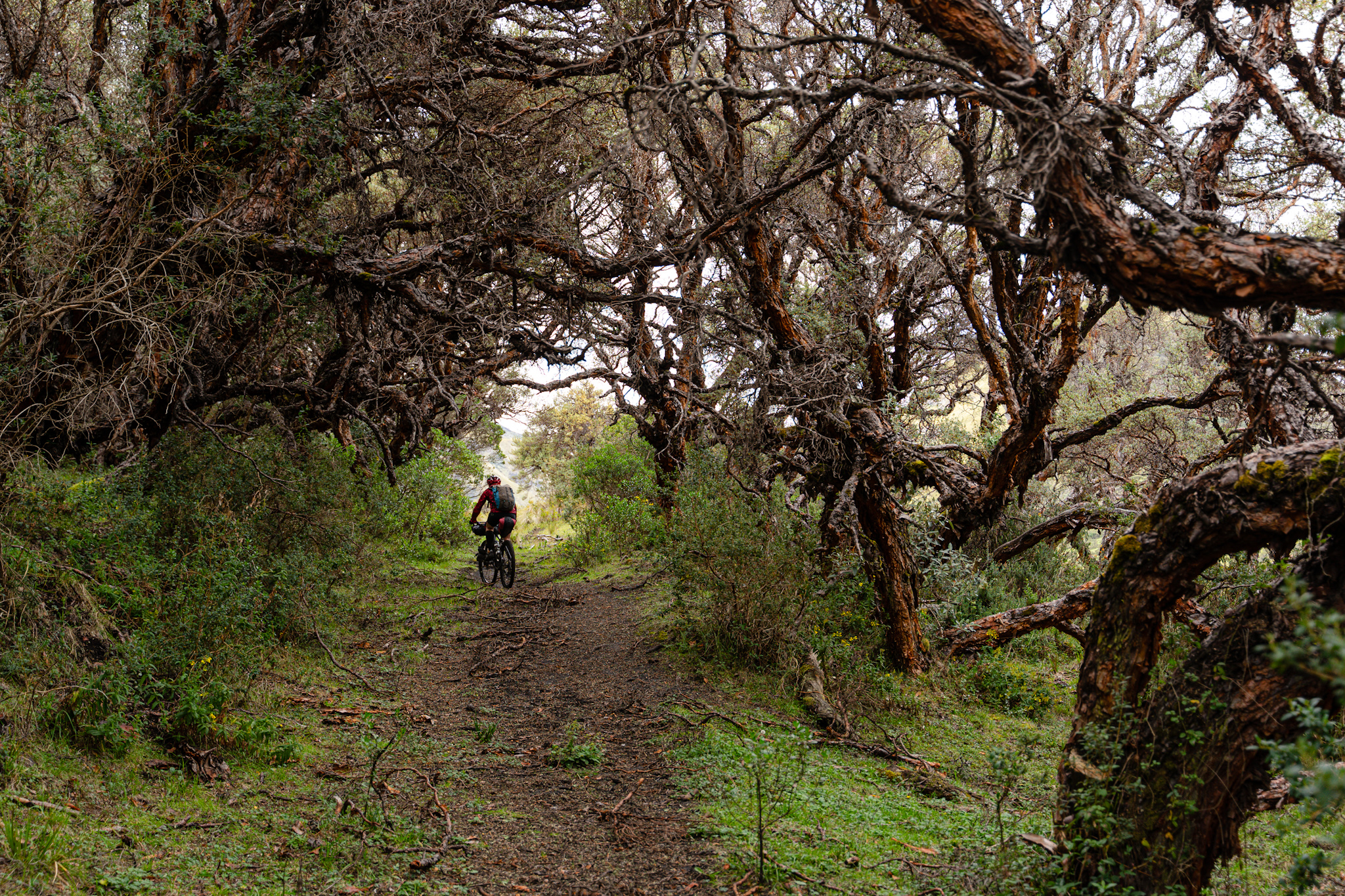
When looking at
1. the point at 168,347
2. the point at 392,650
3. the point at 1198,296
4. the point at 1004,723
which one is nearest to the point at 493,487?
the point at 392,650

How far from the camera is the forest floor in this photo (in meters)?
4.16

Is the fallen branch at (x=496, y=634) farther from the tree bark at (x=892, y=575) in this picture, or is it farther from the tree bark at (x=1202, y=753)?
the tree bark at (x=1202, y=753)

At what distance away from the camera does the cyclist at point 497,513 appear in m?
13.0

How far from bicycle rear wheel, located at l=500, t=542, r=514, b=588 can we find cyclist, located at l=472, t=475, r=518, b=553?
0.49 feet

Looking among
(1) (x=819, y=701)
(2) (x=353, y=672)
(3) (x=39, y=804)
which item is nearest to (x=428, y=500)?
(2) (x=353, y=672)

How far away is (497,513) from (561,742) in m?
6.64

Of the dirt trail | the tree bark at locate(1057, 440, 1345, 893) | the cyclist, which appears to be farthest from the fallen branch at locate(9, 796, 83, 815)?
the cyclist

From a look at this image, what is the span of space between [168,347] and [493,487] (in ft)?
22.9

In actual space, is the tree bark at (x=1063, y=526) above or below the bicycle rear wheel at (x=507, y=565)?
above

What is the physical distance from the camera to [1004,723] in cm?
817

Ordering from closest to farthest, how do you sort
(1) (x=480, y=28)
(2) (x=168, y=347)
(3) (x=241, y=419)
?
1. (2) (x=168, y=347)
2. (1) (x=480, y=28)
3. (3) (x=241, y=419)

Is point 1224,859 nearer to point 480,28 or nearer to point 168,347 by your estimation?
point 168,347

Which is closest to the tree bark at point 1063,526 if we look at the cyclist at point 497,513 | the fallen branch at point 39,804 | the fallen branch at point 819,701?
the fallen branch at point 819,701

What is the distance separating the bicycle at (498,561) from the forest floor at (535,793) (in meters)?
3.73
